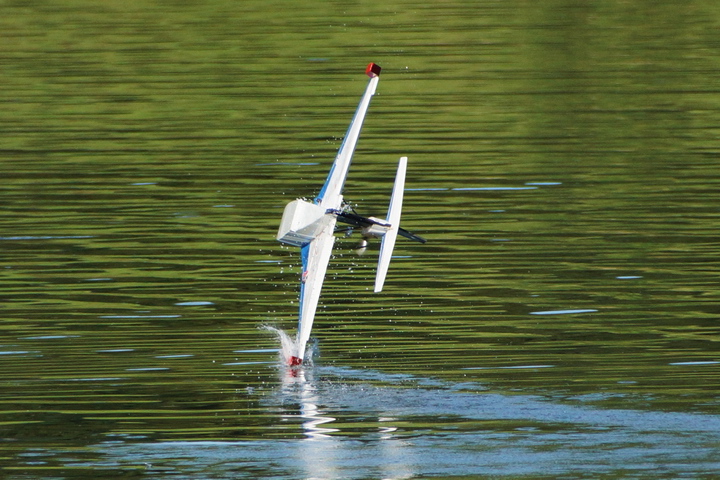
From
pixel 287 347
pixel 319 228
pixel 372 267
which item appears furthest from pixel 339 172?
pixel 372 267

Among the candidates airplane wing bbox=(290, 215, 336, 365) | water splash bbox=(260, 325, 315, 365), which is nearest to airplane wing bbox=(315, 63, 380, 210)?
airplane wing bbox=(290, 215, 336, 365)

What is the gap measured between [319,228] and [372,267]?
20.1ft

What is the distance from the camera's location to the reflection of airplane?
1794 centimetres

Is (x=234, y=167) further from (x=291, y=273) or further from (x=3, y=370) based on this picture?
(x=3, y=370)

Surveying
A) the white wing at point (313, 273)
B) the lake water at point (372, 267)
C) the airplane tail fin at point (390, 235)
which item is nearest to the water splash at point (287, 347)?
the lake water at point (372, 267)

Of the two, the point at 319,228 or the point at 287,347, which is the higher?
the point at 319,228

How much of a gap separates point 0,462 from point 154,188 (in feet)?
50.0

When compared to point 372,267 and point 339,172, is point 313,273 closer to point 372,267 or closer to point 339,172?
point 339,172

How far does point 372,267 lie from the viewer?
24719 mm

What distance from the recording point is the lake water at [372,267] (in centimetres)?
1596

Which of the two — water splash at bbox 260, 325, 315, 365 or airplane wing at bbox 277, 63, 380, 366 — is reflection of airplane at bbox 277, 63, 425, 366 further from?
water splash at bbox 260, 325, 315, 365

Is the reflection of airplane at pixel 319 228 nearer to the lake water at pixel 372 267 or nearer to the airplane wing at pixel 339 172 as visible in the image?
the airplane wing at pixel 339 172

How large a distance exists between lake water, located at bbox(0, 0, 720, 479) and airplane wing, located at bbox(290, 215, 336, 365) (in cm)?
67

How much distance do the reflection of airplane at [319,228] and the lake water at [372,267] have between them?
0.94 meters
